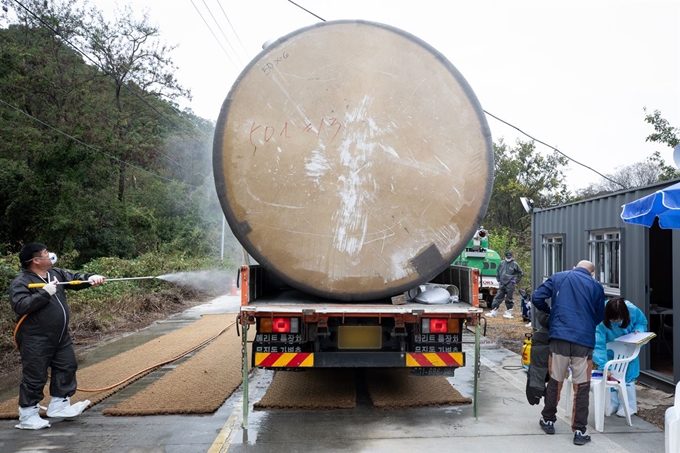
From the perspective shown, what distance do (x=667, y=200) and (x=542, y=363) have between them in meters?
1.84

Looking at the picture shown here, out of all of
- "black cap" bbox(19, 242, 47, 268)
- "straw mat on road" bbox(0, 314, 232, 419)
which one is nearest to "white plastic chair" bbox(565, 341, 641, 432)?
"straw mat on road" bbox(0, 314, 232, 419)

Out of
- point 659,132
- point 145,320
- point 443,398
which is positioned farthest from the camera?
point 659,132

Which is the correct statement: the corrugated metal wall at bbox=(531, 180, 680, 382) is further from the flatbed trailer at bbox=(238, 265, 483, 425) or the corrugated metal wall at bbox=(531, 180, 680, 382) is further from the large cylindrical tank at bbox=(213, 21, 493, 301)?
the large cylindrical tank at bbox=(213, 21, 493, 301)

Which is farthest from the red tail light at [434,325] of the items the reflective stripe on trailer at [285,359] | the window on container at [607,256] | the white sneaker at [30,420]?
the window on container at [607,256]

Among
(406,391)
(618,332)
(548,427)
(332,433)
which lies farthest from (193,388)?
(618,332)

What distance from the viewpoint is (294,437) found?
4.75 meters

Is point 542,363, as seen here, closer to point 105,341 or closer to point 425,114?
point 425,114

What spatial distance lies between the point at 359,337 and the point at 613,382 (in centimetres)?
251

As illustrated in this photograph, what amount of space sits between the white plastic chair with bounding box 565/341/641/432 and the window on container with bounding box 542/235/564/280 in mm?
4116

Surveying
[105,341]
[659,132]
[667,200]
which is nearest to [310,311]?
[667,200]

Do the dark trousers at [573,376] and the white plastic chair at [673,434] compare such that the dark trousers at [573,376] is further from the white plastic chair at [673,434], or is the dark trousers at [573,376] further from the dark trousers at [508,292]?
the dark trousers at [508,292]

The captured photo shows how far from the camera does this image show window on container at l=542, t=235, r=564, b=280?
32.6 ft

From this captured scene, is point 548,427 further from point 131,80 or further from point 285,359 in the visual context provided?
Result: point 131,80

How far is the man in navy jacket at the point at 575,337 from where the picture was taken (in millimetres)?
Answer: 4762
